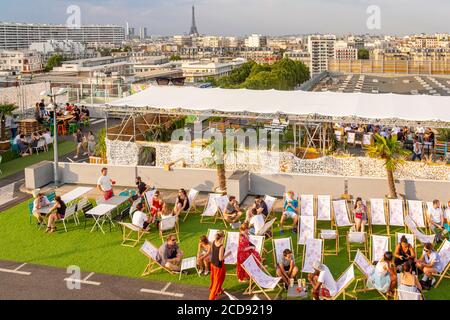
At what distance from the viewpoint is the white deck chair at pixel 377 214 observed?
36.6 ft

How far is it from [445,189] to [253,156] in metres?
4.88

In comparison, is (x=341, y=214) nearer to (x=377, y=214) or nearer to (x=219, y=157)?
(x=377, y=214)

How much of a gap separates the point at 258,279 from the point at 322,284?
1.06 metres

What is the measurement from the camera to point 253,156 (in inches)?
563

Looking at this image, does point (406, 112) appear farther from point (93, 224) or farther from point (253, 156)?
point (93, 224)

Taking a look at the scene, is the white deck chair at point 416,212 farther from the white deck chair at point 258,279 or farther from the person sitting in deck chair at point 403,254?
the white deck chair at point 258,279

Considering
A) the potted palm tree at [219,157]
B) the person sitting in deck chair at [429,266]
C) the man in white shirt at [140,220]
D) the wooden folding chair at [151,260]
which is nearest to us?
the person sitting in deck chair at [429,266]

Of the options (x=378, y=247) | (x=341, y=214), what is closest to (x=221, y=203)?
(x=341, y=214)

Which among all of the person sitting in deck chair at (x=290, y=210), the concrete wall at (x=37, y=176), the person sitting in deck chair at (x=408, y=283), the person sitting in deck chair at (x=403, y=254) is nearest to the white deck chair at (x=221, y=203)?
the person sitting in deck chair at (x=290, y=210)

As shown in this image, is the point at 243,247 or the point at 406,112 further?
the point at 406,112

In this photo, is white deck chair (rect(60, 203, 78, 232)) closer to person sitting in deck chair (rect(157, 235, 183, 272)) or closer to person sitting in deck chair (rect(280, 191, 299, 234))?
person sitting in deck chair (rect(157, 235, 183, 272))

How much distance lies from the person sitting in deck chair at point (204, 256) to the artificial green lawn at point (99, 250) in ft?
0.54

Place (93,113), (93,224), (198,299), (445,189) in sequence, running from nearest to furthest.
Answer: (198,299)
(93,224)
(445,189)
(93,113)
